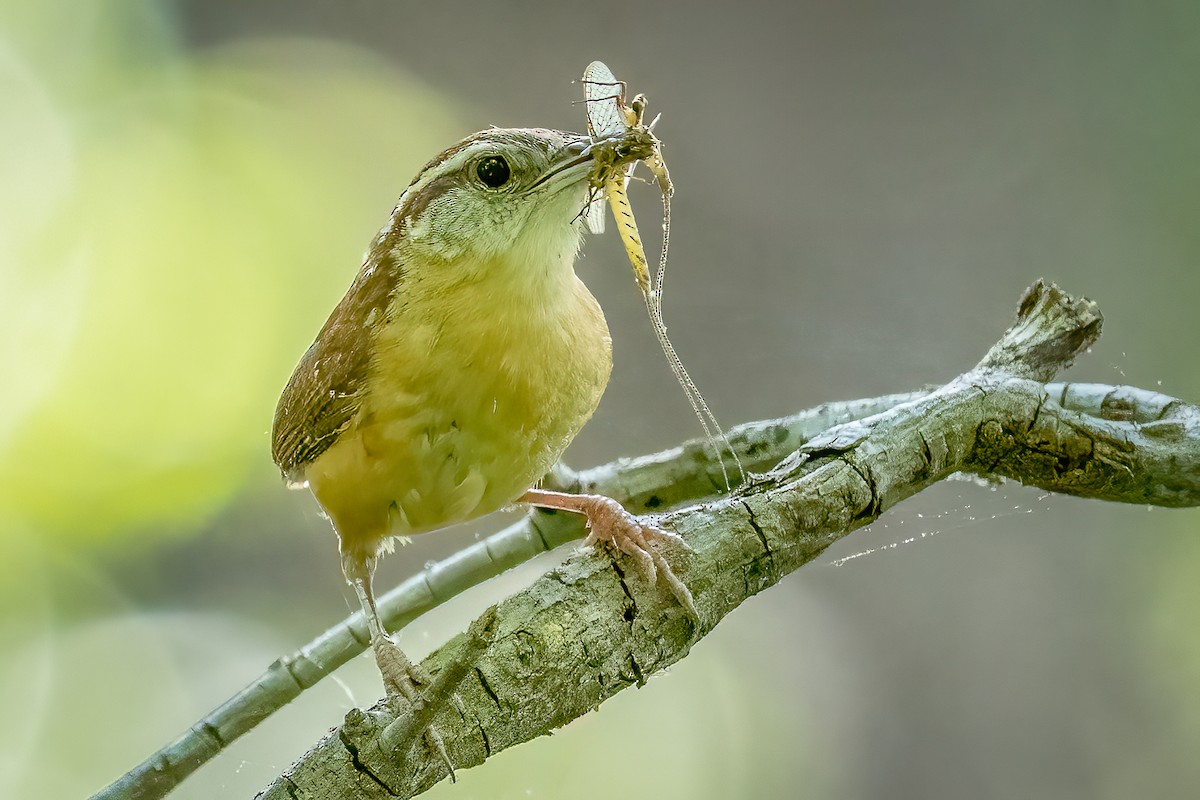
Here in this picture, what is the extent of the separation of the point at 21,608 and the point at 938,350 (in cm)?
245

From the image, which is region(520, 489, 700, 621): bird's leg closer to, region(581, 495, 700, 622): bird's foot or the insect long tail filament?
region(581, 495, 700, 622): bird's foot

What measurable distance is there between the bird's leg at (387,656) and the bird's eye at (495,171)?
72 cm

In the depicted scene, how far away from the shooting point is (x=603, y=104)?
1.39 meters

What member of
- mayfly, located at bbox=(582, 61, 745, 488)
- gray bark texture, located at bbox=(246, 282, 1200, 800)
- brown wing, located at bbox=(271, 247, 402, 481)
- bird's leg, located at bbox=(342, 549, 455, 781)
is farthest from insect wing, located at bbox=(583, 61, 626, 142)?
bird's leg, located at bbox=(342, 549, 455, 781)

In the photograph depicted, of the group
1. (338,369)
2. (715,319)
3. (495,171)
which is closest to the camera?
(495,171)

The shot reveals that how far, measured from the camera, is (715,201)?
93.4 inches

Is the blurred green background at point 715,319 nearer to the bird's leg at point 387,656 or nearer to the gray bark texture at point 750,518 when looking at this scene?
the gray bark texture at point 750,518

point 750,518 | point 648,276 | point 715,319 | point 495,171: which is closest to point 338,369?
point 495,171

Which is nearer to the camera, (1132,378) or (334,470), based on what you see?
(334,470)

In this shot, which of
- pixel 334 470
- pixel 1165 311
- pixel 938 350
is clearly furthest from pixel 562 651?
pixel 1165 311

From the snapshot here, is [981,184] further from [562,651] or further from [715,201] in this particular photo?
[562,651]

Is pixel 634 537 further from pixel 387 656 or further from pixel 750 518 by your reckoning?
pixel 387 656

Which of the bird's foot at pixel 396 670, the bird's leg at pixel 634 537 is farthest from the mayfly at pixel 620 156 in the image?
the bird's foot at pixel 396 670

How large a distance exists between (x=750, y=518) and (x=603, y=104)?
684 mm
